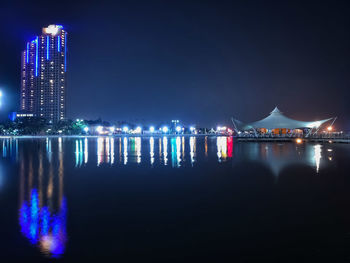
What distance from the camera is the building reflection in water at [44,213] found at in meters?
5.95

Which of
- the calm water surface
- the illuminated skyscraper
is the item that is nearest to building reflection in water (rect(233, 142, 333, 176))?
the calm water surface

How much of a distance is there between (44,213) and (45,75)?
5963 inches

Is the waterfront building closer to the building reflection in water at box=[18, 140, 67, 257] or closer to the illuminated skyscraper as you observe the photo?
the building reflection in water at box=[18, 140, 67, 257]

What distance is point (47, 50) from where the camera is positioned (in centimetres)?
14575

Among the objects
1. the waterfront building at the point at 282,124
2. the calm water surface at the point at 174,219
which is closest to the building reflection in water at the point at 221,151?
the calm water surface at the point at 174,219

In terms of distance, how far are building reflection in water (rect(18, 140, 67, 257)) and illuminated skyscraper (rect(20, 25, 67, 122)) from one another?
137389 millimetres

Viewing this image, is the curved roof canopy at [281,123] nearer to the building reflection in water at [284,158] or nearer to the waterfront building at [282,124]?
the waterfront building at [282,124]

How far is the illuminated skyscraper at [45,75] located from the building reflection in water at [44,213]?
451 ft

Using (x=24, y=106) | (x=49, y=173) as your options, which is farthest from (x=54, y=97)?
(x=49, y=173)

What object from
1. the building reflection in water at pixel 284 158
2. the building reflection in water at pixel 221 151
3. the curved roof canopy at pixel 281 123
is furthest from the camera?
the curved roof canopy at pixel 281 123

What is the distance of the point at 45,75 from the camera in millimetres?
143875

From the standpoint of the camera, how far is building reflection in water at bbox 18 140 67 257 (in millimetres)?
5945

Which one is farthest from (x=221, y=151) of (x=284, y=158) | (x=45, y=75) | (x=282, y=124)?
(x=45, y=75)

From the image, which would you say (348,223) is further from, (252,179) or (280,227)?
(252,179)
